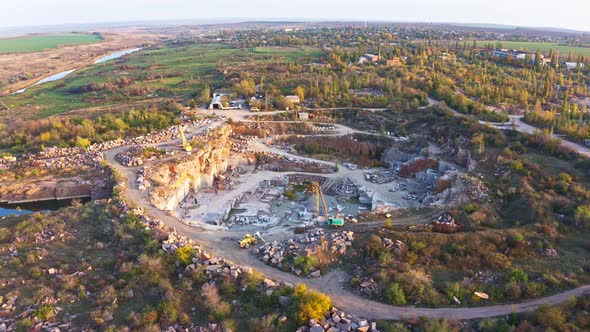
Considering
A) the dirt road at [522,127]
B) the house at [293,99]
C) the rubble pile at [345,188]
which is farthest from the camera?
the house at [293,99]

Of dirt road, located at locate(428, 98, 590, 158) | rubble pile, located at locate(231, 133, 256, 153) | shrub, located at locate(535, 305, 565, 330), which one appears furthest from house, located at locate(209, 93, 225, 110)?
shrub, located at locate(535, 305, 565, 330)

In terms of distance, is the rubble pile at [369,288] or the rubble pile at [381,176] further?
the rubble pile at [381,176]

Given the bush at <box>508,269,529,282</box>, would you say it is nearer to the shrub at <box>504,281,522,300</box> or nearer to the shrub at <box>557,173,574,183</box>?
the shrub at <box>504,281,522,300</box>

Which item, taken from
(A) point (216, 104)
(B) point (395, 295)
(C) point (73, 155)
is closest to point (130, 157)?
(C) point (73, 155)

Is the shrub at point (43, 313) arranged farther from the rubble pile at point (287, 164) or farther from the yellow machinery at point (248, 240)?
the rubble pile at point (287, 164)

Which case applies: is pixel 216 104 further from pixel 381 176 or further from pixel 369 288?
pixel 369 288

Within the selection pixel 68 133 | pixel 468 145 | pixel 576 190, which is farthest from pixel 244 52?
pixel 576 190

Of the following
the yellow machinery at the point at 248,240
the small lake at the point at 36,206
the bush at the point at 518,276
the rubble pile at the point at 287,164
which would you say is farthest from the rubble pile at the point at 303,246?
the small lake at the point at 36,206
